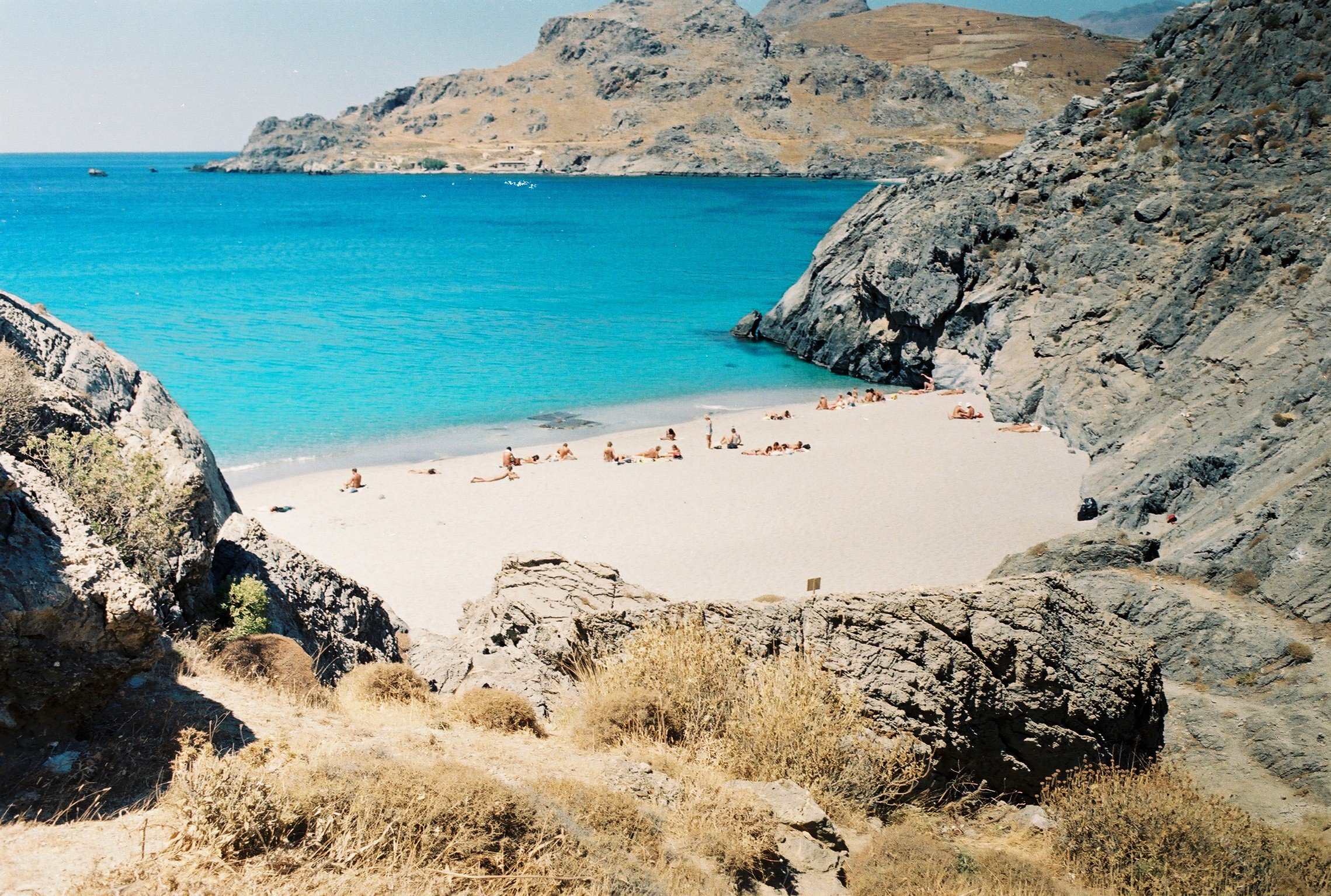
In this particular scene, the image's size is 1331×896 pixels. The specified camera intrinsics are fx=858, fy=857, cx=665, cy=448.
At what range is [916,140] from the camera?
6088 inches

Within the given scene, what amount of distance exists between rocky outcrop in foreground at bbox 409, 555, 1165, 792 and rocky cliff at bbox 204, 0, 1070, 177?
5632 inches

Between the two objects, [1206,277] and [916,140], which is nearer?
A: [1206,277]

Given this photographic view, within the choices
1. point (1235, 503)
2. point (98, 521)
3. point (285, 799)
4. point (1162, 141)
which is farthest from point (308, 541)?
point (1162, 141)

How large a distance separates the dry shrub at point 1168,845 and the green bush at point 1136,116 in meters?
30.4

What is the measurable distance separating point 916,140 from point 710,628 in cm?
16358

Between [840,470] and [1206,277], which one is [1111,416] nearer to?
[1206,277]

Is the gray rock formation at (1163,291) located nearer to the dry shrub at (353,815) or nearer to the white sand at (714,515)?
the white sand at (714,515)

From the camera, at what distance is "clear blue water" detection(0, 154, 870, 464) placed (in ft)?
106

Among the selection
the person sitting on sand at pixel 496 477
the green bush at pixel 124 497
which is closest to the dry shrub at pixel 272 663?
the green bush at pixel 124 497

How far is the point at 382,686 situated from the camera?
322 inches

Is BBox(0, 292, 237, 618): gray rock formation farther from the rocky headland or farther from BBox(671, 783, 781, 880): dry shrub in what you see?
the rocky headland

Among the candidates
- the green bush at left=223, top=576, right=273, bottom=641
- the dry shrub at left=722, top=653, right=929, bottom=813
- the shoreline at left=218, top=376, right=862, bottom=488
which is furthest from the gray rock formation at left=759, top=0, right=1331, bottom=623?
the green bush at left=223, top=576, right=273, bottom=641

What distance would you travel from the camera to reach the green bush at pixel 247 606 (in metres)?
9.04

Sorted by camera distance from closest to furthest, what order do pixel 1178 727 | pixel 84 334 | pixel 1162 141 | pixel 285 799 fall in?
pixel 285 799, pixel 1178 727, pixel 84 334, pixel 1162 141
